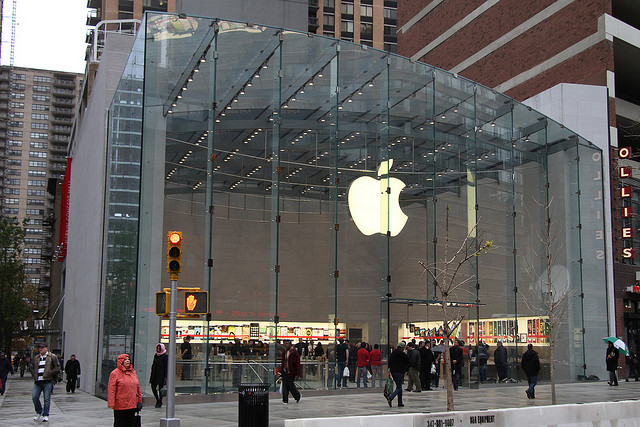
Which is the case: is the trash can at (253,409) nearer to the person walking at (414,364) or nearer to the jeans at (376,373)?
the person walking at (414,364)

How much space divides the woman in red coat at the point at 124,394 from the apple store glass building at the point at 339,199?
901 cm

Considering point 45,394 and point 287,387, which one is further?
point 287,387

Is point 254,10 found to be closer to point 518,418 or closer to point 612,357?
point 612,357

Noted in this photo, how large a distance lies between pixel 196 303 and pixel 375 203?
1418 cm

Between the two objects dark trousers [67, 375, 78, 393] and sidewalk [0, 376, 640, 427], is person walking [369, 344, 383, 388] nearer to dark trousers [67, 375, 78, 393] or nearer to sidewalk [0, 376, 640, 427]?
sidewalk [0, 376, 640, 427]

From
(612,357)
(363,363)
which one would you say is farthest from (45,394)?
(612,357)

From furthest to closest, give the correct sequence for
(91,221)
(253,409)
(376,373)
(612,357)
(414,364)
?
(91,221)
(612,357)
(376,373)
(414,364)
(253,409)

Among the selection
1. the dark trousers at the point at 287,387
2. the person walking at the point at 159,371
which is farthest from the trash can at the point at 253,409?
the dark trousers at the point at 287,387

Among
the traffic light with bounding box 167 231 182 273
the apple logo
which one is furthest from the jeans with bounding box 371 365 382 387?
the traffic light with bounding box 167 231 182 273

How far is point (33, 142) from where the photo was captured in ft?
513

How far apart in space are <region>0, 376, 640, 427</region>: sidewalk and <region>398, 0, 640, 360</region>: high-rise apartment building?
31.6 ft

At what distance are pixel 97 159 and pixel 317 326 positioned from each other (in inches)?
579

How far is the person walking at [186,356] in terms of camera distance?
69.4ft

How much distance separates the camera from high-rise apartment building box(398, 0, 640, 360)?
3481 centimetres
